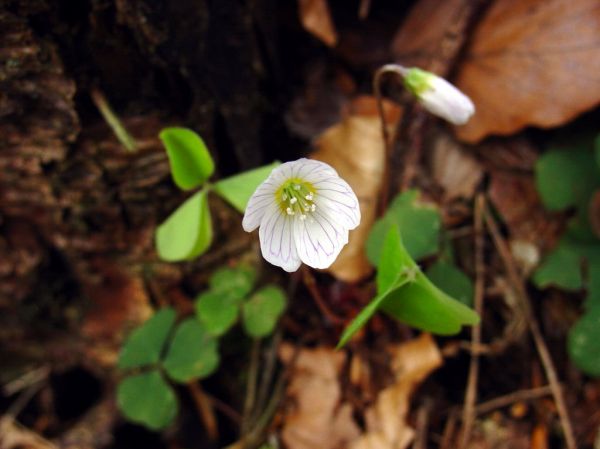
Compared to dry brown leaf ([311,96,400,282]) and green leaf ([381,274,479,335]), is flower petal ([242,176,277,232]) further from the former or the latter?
dry brown leaf ([311,96,400,282])

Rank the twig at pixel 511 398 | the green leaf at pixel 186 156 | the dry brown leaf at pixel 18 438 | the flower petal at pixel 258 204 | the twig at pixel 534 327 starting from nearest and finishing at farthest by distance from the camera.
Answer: the flower petal at pixel 258 204
the green leaf at pixel 186 156
the twig at pixel 534 327
the twig at pixel 511 398
the dry brown leaf at pixel 18 438

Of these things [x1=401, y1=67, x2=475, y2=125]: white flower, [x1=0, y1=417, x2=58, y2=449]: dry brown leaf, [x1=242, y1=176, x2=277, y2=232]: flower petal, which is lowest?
[x1=0, y1=417, x2=58, y2=449]: dry brown leaf

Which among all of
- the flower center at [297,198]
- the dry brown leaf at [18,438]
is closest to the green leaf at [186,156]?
the flower center at [297,198]

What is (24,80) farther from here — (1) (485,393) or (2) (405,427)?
(1) (485,393)

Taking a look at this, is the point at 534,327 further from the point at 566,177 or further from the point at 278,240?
the point at 278,240

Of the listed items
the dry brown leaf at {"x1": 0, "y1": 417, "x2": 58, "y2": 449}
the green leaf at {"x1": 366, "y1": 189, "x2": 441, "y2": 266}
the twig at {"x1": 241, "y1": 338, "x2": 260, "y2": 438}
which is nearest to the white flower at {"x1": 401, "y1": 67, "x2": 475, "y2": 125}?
the green leaf at {"x1": 366, "y1": 189, "x2": 441, "y2": 266}

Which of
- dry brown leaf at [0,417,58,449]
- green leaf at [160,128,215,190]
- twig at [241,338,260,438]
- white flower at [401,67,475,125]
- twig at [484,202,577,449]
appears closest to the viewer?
green leaf at [160,128,215,190]

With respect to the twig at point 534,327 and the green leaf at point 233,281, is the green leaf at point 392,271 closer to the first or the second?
the green leaf at point 233,281
